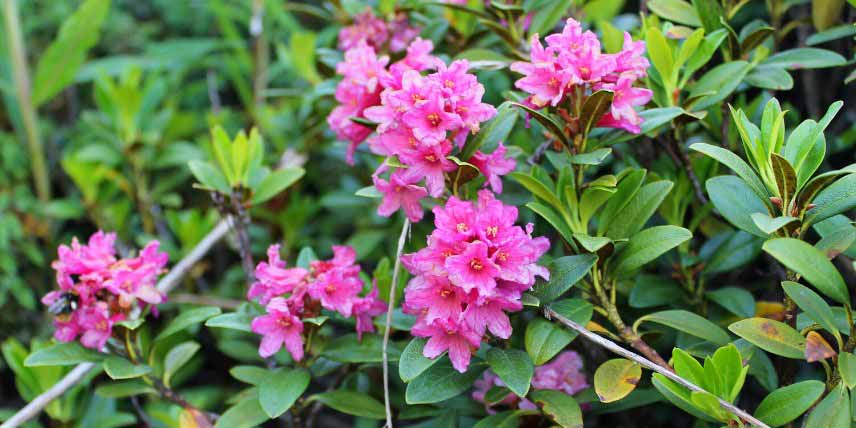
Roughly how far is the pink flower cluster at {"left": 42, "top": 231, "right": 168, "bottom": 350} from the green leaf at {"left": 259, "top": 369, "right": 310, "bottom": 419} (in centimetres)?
27

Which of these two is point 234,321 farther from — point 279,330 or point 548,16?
point 548,16

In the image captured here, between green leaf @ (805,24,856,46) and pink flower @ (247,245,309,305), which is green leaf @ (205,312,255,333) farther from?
green leaf @ (805,24,856,46)

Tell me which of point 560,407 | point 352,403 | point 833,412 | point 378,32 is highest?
point 378,32

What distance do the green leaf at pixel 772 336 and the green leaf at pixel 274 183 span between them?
3.01 ft

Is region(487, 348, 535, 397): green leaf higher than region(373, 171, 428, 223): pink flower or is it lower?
lower

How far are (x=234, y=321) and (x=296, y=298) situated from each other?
135 mm

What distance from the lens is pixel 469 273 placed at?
3.72ft

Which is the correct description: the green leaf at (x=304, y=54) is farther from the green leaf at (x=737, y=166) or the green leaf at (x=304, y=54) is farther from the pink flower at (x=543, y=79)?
the green leaf at (x=737, y=166)

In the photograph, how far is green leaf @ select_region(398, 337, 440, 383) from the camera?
1171mm

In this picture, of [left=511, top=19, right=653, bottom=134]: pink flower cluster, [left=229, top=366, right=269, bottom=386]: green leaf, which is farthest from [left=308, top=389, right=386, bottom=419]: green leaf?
[left=511, top=19, right=653, bottom=134]: pink flower cluster

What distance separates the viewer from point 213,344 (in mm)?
2400

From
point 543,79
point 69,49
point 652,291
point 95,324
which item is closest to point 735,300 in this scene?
point 652,291

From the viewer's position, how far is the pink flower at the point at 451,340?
3.89 feet

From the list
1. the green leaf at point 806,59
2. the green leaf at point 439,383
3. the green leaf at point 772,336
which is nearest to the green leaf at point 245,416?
the green leaf at point 439,383
